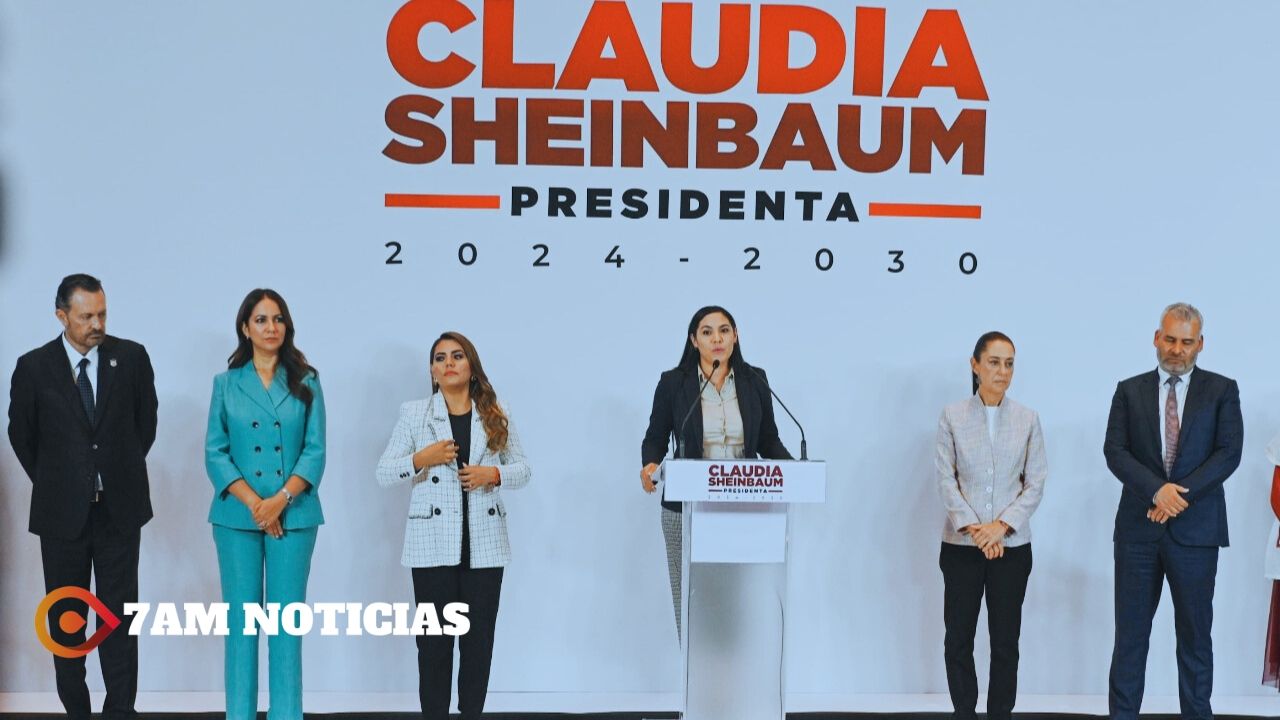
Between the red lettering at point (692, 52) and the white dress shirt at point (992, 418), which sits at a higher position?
the red lettering at point (692, 52)

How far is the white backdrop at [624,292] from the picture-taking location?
5457 millimetres

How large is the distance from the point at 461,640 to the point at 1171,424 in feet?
9.36

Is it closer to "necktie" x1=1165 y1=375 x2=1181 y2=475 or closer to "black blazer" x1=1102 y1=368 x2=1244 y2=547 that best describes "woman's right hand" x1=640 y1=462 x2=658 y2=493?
"black blazer" x1=1102 y1=368 x2=1244 y2=547

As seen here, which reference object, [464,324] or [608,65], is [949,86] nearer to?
[608,65]

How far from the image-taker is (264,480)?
4.50 metres

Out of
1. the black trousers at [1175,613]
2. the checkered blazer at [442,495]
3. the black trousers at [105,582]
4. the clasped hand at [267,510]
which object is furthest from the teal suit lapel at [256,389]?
the black trousers at [1175,613]

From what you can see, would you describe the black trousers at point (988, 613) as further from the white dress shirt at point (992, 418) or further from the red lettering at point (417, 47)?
the red lettering at point (417, 47)

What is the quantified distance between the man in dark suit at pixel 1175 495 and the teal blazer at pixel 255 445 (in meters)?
3.12

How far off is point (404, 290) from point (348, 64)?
105 centimetres

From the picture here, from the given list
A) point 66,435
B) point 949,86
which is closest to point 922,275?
point 949,86

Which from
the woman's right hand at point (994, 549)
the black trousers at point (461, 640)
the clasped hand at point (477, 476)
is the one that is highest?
the clasped hand at point (477, 476)

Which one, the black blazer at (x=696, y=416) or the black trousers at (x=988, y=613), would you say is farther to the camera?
the black trousers at (x=988, y=613)

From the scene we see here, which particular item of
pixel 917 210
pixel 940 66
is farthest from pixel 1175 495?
pixel 940 66

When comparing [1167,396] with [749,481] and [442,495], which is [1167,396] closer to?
[749,481]
